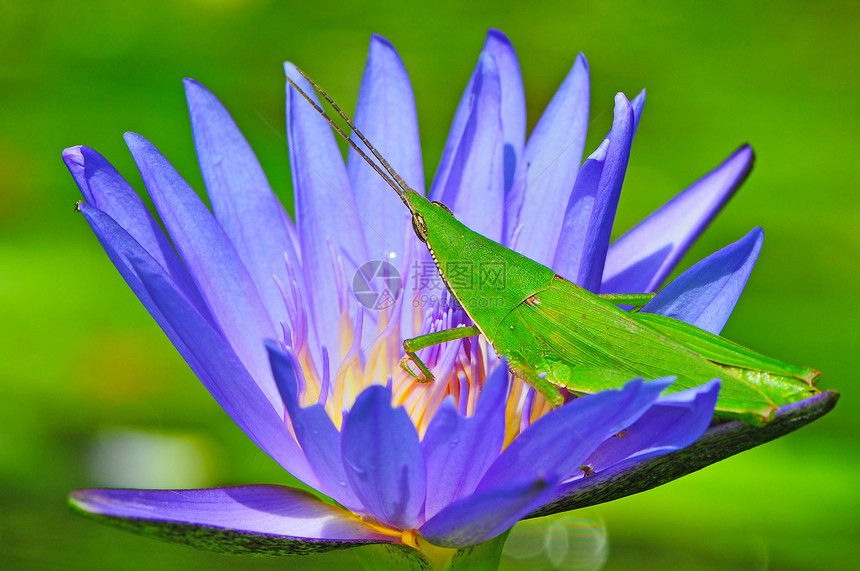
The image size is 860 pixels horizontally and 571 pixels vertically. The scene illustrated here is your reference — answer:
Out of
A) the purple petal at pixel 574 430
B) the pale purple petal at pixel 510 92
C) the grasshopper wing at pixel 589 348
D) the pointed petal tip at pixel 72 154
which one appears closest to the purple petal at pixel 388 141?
the pale purple petal at pixel 510 92

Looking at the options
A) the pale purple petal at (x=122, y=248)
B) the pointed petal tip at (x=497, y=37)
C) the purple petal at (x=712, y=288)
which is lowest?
the purple petal at (x=712, y=288)

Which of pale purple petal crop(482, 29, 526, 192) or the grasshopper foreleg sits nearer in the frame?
the grasshopper foreleg

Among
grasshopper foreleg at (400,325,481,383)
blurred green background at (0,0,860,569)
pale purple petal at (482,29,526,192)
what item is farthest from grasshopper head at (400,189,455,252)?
blurred green background at (0,0,860,569)

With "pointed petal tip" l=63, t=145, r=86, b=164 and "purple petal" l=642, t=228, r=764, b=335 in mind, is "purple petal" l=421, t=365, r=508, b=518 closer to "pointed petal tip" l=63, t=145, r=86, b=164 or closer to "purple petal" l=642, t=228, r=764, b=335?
"purple petal" l=642, t=228, r=764, b=335

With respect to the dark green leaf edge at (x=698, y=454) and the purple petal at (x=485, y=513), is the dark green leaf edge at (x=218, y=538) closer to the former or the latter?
the purple petal at (x=485, y=513)

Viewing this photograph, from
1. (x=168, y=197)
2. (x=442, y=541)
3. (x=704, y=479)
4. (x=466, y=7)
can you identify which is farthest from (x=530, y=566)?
(x=466, y=7)

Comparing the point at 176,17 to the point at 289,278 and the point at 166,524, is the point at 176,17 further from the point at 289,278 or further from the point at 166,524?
the point at 166,524

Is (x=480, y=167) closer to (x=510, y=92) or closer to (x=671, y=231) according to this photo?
(x=510, y=92)
